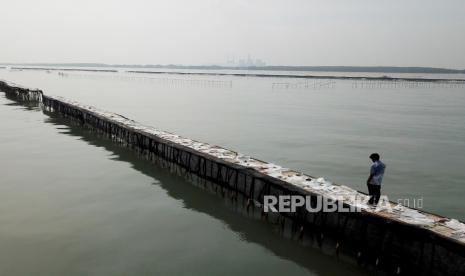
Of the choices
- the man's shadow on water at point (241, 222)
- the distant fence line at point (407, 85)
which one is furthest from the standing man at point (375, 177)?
the distant fence line at point (407, 85)

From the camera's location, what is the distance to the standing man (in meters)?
13.0

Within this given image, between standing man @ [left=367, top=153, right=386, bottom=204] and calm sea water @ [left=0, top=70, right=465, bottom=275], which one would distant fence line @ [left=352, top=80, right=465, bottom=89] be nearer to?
calm sea water @ [left=0, top=70, right=465, bottom=275]

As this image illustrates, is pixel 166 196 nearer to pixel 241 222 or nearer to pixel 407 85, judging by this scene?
pixel 241 222

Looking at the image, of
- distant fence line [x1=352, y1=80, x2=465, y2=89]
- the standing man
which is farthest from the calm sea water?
distant fence line [x1=352, y1=80, x2=465, y2=89]

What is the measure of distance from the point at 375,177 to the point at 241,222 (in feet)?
19.6

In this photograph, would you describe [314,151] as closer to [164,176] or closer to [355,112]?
[164,176]

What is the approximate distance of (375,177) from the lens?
13133 millimetres

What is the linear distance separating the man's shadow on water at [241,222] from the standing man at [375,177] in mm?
2393

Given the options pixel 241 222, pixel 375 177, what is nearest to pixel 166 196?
pixel 241 222

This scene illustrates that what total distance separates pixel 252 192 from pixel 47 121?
34.6 m

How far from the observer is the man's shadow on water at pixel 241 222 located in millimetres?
13008

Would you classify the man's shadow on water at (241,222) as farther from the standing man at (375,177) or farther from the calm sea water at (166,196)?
the standing man at (375,177)

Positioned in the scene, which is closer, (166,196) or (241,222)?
(241,222)

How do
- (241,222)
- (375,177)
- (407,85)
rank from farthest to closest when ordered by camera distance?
1. (407,85)
2. (241,222)
3. (375,177)
